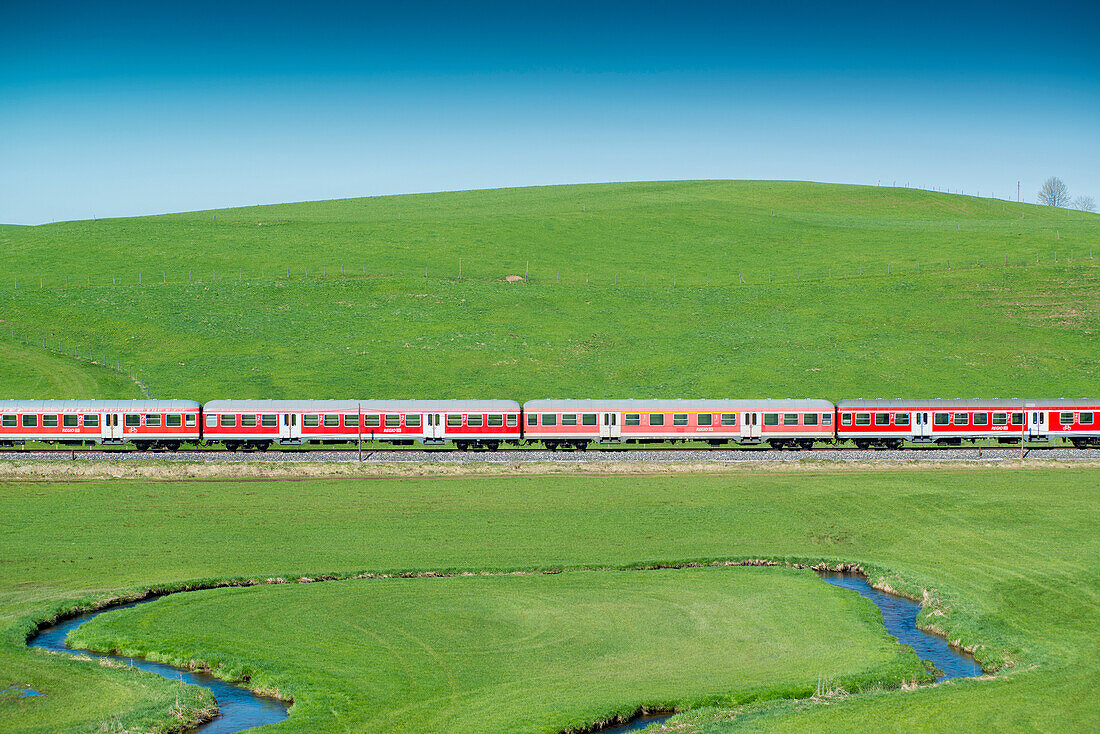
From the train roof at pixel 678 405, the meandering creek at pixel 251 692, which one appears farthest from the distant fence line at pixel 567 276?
the meandering creek at pixel 251 692

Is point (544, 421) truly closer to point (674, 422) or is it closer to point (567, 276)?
point (674, 422)

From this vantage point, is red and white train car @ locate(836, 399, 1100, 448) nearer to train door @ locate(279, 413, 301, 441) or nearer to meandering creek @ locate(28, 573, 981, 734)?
meandering creek @ locate(28, 573, 981, 734)

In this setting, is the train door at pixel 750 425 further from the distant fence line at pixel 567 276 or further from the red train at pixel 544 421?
the distant fence line at pixel 567 276

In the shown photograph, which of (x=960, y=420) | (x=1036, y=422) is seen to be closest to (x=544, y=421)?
(x=960, y=420)

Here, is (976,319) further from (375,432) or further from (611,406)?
(375,432)

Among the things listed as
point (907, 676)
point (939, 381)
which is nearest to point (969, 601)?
point (907, 676)

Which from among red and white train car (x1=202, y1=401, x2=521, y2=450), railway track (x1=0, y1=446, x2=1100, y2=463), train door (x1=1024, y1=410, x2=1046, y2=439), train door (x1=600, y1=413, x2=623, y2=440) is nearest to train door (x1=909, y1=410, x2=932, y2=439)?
railway track (x1=0, y1=446, x2=1100, y2=463)
